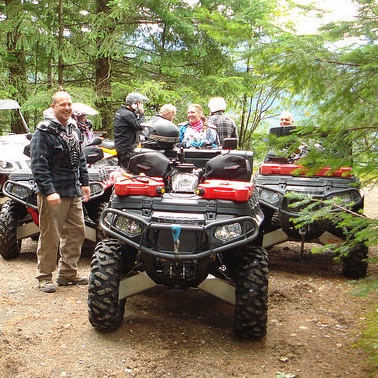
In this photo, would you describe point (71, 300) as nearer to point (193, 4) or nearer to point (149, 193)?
point (149, 193)

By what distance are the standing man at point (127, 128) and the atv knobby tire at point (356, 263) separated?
130 inches

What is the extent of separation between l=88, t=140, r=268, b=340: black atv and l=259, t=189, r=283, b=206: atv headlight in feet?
5.46

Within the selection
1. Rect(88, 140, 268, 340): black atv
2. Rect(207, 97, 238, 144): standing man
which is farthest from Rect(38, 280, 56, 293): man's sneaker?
Rect(207, 97, 238, 144): standing man

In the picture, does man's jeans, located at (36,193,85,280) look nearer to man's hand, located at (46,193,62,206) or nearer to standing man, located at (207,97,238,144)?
man's hand, located at (46,193,62,206)

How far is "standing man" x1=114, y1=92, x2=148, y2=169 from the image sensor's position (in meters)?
7.30

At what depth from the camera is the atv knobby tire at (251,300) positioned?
4.03m

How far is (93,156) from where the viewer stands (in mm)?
6945

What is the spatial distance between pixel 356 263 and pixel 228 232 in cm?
262

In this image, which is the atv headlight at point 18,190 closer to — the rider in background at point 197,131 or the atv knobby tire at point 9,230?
the atv knobby tire at point 9,230

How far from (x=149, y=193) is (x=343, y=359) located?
80.0 inches

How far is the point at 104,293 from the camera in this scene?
409 cm

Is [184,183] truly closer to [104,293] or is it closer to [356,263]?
[104,293]

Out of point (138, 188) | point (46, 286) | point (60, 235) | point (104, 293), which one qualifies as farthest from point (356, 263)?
point (46, 286)

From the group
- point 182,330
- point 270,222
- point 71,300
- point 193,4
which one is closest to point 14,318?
point 71,300
